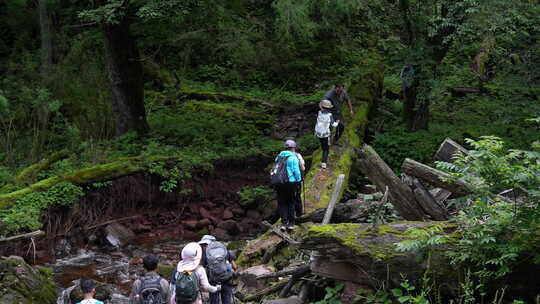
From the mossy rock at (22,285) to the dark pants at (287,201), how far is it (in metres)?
4.31

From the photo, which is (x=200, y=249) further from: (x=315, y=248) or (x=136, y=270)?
(x=136, y=270)

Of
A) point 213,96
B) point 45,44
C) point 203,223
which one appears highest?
point 45,44

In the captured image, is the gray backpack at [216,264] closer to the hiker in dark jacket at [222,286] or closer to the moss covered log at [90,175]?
the hiker in dark jacket at [222,286]

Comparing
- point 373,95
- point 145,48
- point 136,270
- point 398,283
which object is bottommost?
point 136,270

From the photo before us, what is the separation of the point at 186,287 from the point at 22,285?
171 inches

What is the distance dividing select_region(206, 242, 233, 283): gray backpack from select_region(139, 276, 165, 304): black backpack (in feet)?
2.88

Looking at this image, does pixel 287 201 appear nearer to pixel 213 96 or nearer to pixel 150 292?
pixel 150 292

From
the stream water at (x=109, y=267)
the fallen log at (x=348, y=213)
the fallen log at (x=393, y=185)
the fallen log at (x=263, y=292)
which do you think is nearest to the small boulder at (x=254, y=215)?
the stream water at (x=109, y=267)

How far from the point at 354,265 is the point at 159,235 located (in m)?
8.13

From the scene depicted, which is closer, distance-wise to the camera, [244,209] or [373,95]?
[244,209]

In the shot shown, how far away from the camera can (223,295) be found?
7625 mm

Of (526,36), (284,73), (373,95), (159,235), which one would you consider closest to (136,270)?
(159,235)

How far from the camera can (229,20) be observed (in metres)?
19.5

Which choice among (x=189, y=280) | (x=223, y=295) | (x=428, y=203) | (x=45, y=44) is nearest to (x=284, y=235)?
(x=223, y=295)
